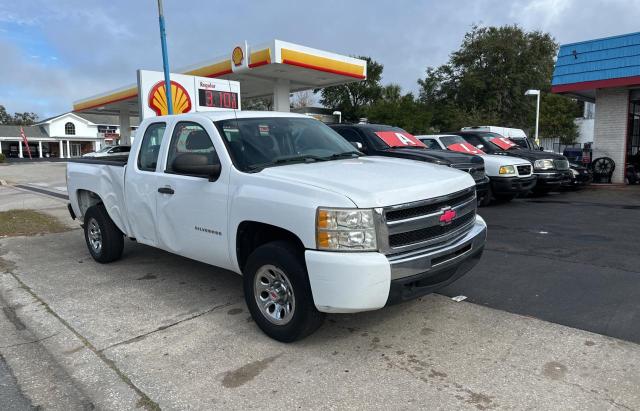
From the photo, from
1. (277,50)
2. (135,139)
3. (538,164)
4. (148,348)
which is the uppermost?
(277,50)

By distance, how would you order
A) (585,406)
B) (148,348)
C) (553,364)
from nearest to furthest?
(585,406) → (553,364) → (148,348)

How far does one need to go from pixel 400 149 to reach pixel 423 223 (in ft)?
19.1

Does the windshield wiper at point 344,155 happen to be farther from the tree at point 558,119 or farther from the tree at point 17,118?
the tree at point 17,118

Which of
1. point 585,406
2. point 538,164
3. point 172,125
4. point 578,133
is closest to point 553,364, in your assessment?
point 585,406

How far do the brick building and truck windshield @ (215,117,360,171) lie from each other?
1291cm

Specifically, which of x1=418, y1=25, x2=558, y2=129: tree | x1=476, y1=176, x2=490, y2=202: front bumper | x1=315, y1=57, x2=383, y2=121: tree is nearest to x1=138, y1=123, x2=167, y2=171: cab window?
x1=476, y1=176, x2=490, y2=202: front bumper

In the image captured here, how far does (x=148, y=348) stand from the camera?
3887mm

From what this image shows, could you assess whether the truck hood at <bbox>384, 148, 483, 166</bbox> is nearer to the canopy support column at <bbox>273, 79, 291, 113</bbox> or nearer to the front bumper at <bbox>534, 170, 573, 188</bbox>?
the front bumper at <bbox>534, 170, 573, 188</bbox>

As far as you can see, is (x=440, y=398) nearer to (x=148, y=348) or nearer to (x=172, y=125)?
(x=148, y=348)

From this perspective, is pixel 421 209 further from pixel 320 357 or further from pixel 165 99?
pixel 165 99

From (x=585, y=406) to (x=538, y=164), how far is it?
33.5ft

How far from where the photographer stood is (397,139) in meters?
9.63

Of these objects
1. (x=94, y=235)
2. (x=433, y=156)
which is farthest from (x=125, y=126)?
(x=94, y=235)

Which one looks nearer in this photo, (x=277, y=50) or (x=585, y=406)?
(x=585, y=406)
